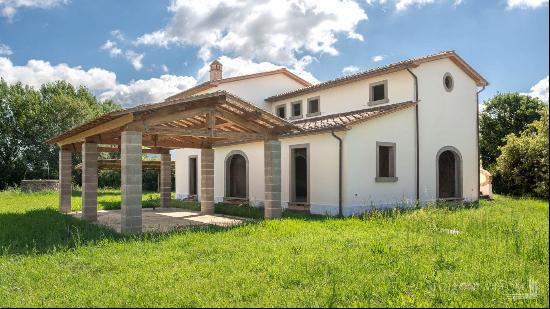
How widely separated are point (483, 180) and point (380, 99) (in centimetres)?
758

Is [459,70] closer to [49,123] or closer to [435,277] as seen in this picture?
[435,277]

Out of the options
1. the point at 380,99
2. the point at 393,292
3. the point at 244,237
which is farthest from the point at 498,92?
the point at 393,292

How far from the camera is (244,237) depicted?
29.6 feet

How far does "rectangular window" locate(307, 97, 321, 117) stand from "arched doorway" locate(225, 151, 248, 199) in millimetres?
3602

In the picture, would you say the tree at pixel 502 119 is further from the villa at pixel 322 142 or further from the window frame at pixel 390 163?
the window frame at pixel 390 163

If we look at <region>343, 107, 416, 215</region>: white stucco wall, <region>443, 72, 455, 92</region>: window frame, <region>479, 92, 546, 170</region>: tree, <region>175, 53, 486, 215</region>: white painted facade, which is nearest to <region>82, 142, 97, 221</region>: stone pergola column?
<region>175, 53, 486, 215</region>: white painted facade

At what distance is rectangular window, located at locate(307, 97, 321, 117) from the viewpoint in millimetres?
19509

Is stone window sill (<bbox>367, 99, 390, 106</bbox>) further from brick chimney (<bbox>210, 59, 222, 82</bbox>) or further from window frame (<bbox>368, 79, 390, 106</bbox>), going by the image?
brick chimney (<bbox>210, 59, 222, 82</bbox>)

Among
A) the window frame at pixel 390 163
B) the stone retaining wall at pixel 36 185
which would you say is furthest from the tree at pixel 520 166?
the stone retaining wall at pixel 36 185

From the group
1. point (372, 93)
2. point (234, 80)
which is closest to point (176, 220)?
point (372, 93)

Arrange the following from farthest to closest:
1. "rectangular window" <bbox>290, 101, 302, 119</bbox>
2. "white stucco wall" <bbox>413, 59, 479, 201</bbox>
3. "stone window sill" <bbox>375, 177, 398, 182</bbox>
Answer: "rectangular window" <bbox>290, 101, 302, 119</bbox>
"white stucco wall" <bbox>413, 59, 479, 201</bbox>
"stone window sill" <bbox>375, 177, 398, 182</bbox>

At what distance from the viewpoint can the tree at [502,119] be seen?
3046 centimetres

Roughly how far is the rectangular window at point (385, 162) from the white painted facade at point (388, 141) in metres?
0.16

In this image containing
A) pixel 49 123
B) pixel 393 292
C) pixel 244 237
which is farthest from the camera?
pixel 49 123
